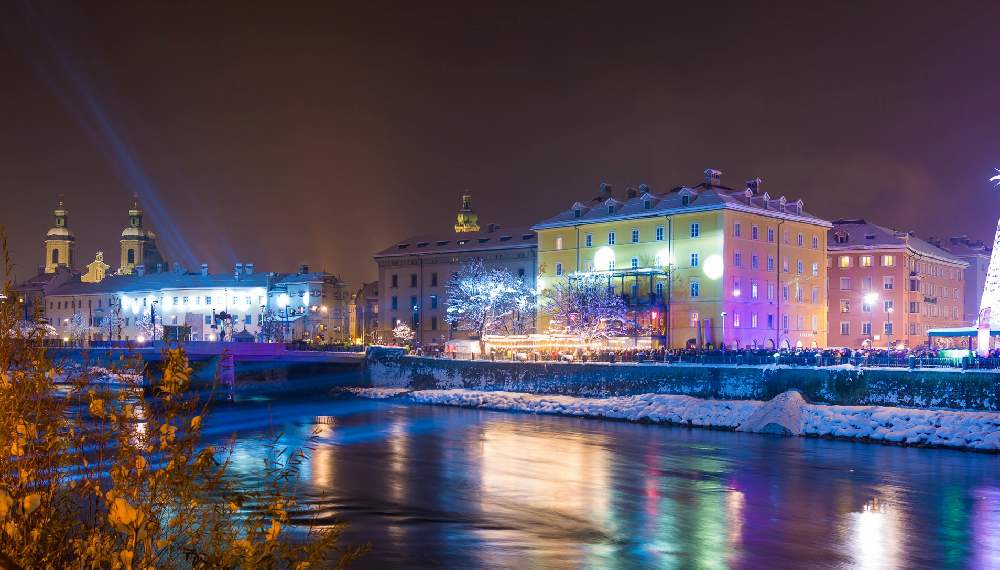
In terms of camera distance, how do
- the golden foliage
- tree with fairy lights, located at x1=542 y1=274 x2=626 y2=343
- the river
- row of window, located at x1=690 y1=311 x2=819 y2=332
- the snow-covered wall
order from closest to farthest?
the golden foliage → the river → the snow-covered wall → row of window, located at x1=690 y1=311 x2=819 y2=332 → tree with fairy lights, located at x1=542 y1=274 x2=626 y2=343

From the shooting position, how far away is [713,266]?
236 ft

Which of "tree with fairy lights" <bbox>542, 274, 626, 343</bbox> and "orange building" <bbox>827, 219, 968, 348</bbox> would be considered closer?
"tree with fairy lights" <bbox>542, 274, 626, 343</bbox>

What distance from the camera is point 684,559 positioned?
20359mm

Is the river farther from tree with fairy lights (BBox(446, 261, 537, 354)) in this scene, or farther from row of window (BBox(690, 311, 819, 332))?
tree with fairy lights (BBox(446, 261, 537, 354))

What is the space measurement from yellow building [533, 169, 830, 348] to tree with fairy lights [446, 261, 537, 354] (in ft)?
21.5

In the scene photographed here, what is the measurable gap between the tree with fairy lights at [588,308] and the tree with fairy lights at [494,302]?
6.23 m

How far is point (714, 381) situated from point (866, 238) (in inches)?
1735

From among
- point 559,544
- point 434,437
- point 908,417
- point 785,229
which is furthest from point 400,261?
point 559,544

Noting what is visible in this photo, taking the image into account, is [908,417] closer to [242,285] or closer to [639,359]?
[639,359]

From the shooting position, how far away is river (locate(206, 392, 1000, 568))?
20875 millimetres

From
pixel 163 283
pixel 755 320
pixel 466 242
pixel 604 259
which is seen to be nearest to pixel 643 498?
pixel 755 320

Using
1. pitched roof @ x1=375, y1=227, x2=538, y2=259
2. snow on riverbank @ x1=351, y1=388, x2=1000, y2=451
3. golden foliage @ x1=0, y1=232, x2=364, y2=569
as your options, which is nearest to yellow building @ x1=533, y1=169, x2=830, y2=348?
pitched roof @ x1=375, y1=227, x2=538, y2=259

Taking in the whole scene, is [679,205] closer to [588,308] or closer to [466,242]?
[588,308]

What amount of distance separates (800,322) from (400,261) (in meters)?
43.4
